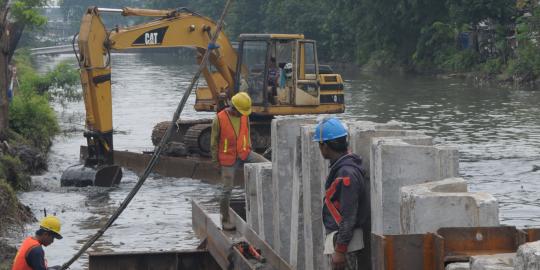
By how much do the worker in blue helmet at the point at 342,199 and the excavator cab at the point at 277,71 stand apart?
14405mm

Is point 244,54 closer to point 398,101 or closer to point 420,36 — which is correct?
point 398,101

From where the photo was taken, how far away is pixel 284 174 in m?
10.8

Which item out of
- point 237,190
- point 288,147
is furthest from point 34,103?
point 288,147

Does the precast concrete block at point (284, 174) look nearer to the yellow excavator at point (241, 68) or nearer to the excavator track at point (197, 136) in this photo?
the yellow excavator at point (241, 68)

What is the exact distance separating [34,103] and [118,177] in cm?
540

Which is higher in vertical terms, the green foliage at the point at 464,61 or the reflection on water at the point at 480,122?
the green foliage at the point at 464,61

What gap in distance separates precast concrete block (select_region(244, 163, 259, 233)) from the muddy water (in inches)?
86.7

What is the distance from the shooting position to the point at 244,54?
22.6 m

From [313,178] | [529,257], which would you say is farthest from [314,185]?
[529,257]

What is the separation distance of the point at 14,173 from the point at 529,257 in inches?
566

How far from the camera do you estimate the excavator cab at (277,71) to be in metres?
22.3

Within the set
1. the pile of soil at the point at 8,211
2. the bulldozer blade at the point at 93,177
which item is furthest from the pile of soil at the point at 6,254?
the bulldozer blade at the point at 93,177

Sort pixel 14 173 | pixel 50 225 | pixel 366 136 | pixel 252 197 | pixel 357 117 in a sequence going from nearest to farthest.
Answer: pixel 366 136 → pixel 50 225 → pixel 252 197 → pixel 14 173 → pixel 357 117

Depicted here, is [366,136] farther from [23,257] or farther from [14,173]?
[14,173]
